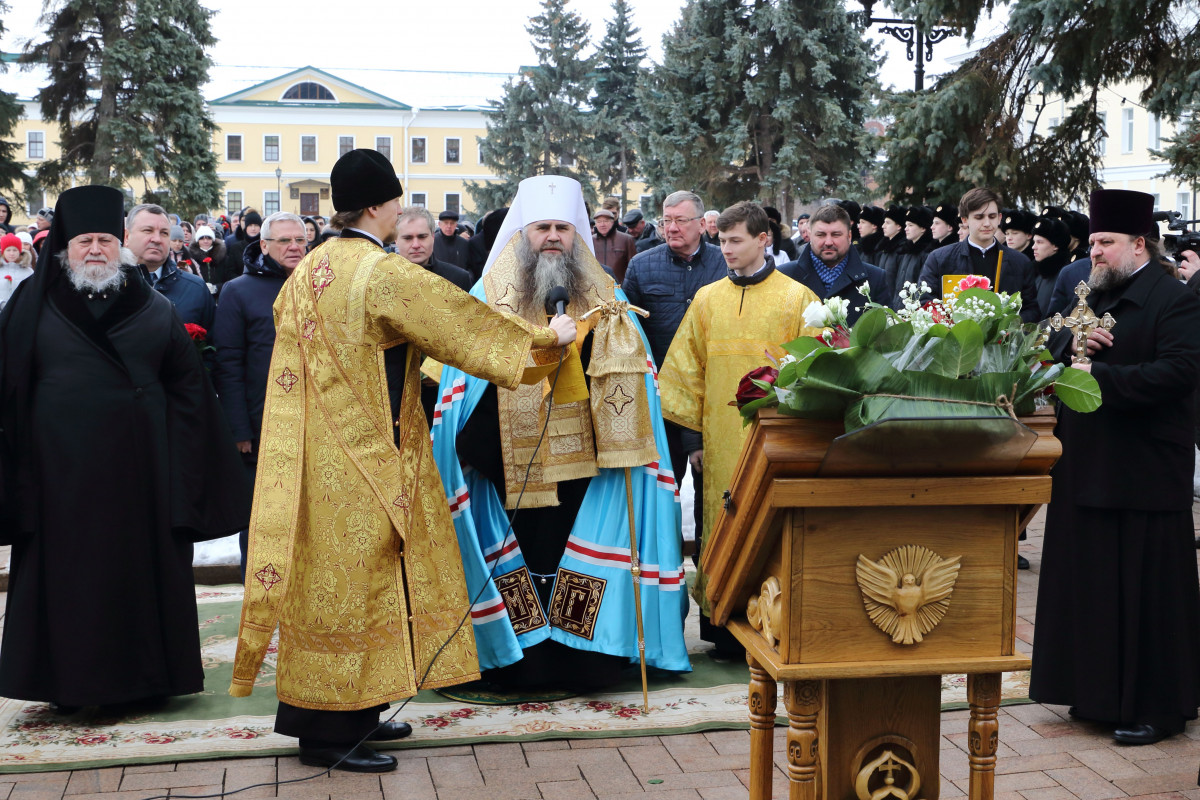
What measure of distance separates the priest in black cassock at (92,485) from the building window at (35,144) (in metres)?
64.1

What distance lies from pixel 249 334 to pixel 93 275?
134 centimetres

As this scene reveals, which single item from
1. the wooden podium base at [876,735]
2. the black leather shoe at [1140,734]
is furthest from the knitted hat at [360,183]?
the black leather shoe at [1140,734]

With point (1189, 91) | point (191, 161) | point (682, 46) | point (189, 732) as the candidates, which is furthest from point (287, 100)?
point (189, 732)

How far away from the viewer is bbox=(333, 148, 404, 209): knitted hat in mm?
4055

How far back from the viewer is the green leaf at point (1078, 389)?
255 cm

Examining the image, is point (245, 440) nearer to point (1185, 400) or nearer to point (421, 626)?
point (421, 626)

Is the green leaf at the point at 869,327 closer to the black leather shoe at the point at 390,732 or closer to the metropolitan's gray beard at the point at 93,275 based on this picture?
the black leather shoe at the point at 390,732

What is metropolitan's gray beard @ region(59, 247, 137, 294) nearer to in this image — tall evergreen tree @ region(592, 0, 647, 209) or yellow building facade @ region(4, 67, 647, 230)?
tall evergreen tree @ region(592, 0, 647, 209)

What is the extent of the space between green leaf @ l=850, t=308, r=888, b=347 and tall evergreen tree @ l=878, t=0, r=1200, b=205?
9991 mm

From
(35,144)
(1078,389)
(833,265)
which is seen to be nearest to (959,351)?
(1078,389)

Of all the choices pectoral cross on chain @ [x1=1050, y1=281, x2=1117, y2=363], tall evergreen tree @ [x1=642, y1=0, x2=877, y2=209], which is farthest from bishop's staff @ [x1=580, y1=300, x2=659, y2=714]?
tall evergreen tree @ [x1=642, y1=0, x2=877, y2=209]

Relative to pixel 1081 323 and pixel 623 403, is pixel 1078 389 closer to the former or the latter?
pixel 1081 323

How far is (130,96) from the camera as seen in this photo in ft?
116

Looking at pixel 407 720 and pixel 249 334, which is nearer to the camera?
pixel 407 720
